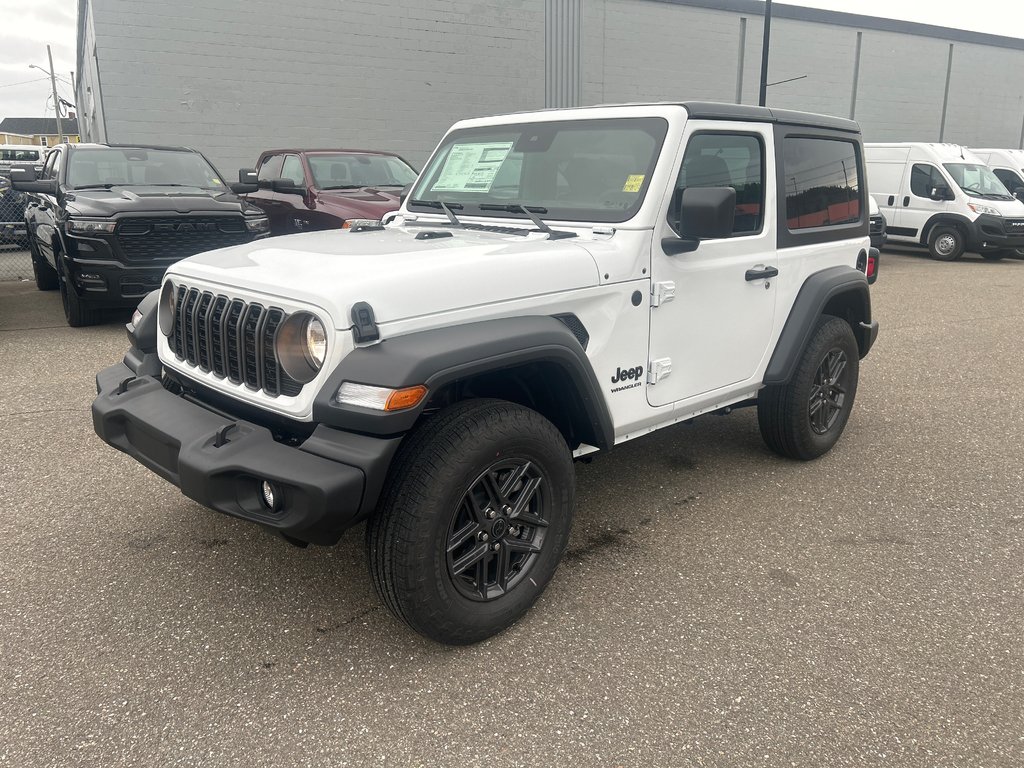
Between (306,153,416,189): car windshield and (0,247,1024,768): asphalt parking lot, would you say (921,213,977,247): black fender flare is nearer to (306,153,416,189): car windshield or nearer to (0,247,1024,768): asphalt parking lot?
(306,153,416,189): car windshield

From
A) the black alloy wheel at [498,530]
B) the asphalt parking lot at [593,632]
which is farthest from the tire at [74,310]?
the black alloy wheel at [498,530]

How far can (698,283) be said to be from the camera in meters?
3.42

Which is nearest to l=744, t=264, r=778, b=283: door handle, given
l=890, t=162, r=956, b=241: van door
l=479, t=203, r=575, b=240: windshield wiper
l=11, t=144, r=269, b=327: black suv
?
l=479, t=203, r=575, b=240: windshield wiper

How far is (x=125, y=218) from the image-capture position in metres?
7.09

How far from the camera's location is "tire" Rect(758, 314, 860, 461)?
413 centimetres

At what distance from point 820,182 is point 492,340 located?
8.30ft

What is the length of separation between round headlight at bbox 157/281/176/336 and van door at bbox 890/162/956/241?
14596 millimetres

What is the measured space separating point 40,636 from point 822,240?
3.95 meters

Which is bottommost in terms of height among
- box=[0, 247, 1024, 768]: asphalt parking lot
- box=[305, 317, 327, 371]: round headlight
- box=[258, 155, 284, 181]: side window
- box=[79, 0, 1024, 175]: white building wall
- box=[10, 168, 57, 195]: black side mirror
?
box=[0, 247, 1024, 768]: asphalt parking lot

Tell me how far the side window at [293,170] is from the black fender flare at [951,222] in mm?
11411

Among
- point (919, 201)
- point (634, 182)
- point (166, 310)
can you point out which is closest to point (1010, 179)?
point (919, 201)

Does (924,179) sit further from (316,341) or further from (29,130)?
(29,130)

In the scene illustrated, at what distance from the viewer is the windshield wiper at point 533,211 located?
3223 mm

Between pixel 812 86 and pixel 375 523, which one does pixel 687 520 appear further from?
pixel 812 86
